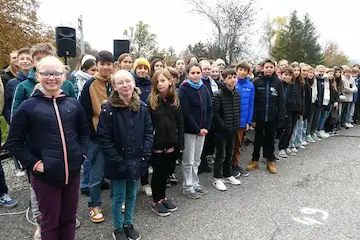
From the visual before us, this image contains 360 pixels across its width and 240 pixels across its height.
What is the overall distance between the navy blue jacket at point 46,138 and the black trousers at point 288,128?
473cm

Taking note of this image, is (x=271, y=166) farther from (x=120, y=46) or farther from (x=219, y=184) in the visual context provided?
(x=120, y=46)

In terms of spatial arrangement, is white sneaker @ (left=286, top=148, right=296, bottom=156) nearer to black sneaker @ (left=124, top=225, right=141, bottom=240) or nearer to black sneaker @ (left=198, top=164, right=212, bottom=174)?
black sneaker @ (left=198, top=164, right=212, bottom=174)

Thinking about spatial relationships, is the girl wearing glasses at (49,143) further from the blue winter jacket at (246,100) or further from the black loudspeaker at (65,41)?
the black loudspeaker at (65,41)

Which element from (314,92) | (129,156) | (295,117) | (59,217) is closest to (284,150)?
(295,117)

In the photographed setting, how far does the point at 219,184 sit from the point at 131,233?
184 centimetres

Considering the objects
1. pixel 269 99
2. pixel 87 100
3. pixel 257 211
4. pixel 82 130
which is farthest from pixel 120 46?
pixel 257 211

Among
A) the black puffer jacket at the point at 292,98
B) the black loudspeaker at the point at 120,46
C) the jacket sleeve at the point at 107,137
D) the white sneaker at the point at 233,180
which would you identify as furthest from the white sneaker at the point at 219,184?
the black loudspeaker at the point at 120,46

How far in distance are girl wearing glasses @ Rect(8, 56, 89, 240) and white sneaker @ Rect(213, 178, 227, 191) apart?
2.48 m

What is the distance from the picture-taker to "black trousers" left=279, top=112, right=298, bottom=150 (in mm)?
5980

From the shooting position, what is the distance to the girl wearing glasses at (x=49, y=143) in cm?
233

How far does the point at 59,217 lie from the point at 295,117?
17.3 feet

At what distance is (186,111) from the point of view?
3.95 meters

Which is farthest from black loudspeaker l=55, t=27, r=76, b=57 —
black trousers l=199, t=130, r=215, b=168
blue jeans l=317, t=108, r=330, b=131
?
blue jeans l=317, t=108, r=330, b=131

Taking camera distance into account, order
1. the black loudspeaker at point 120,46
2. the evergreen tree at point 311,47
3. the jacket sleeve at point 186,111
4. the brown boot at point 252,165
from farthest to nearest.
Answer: the evergreen tree at point 311,47 < the black loudspeaker at point 120,46 < the brown boot at point 252,165 < the jacket sleeve at point 186,111
